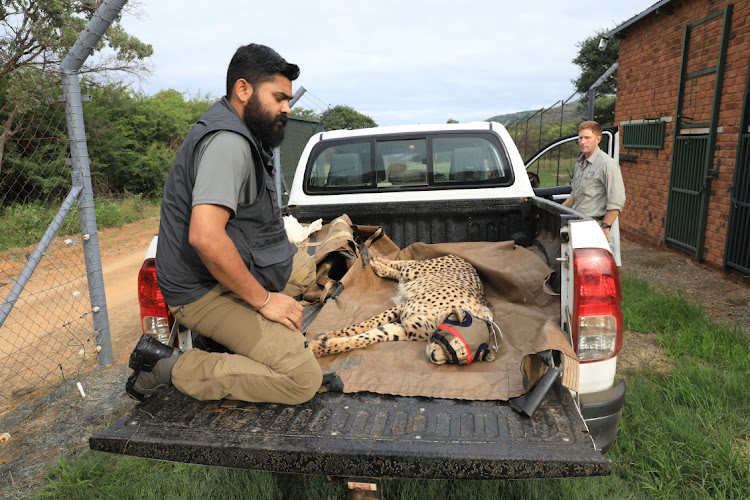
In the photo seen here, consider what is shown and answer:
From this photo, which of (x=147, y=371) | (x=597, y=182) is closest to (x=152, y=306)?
(x=147, y=371)

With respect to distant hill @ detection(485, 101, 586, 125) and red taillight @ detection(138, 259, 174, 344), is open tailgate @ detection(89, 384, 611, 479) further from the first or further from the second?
distant hill @ detection(485, 101, 586, 125)

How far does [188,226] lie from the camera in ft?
7.57

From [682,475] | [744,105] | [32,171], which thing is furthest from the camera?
[32,171]

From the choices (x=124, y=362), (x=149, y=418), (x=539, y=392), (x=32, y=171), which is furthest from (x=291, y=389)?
(x=32, y=171)

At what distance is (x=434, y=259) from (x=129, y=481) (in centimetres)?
245

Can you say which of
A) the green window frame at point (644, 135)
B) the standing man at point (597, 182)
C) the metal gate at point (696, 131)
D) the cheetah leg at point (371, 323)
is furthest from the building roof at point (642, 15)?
the cheetah leg at point (371, 323)

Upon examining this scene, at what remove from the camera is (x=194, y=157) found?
2.20 m

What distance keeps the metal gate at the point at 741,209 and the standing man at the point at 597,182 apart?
89.9 inches

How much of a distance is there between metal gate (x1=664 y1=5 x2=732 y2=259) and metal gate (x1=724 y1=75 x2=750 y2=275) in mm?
692

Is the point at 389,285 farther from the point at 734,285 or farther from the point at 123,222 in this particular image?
the point at 123,222

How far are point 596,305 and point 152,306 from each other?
6.91 feet

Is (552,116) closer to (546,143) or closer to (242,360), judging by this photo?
(546,143)

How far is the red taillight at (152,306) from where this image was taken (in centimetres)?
262

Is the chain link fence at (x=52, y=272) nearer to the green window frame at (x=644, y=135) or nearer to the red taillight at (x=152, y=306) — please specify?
the red taillight at (x=152, y=306)
